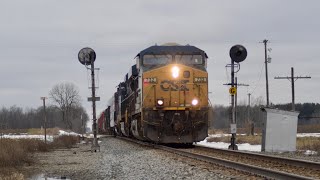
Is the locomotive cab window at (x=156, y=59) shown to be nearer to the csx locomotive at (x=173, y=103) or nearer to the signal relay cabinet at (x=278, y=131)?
the csx locomotive at (x=173, y=103)

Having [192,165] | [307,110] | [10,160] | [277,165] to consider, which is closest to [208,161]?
[192,165]

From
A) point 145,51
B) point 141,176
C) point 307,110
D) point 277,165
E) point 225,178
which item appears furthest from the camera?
point 307,110

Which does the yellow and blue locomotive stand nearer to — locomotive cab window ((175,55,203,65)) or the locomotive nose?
the locomotive nose

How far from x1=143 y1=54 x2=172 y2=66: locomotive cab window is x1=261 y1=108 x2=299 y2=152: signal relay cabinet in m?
4.93

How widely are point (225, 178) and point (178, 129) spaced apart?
33.4 ft

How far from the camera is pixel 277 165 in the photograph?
11133mm

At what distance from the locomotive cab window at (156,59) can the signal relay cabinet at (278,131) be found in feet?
16.2

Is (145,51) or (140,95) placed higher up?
(145,51)

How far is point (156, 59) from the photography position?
20.0m

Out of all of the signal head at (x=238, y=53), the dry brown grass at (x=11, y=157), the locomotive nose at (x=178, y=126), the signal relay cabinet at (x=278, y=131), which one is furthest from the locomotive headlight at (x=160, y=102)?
the dry brown grass at (x=11, y=157)

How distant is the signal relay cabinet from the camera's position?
18.1 meters

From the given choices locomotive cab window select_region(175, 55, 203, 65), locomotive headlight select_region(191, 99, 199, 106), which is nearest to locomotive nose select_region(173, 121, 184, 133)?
locomotive headlight select_region(191, 99, 199, 106)

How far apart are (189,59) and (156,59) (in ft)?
5.04

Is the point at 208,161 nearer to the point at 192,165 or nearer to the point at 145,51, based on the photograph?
the point at 192,165
